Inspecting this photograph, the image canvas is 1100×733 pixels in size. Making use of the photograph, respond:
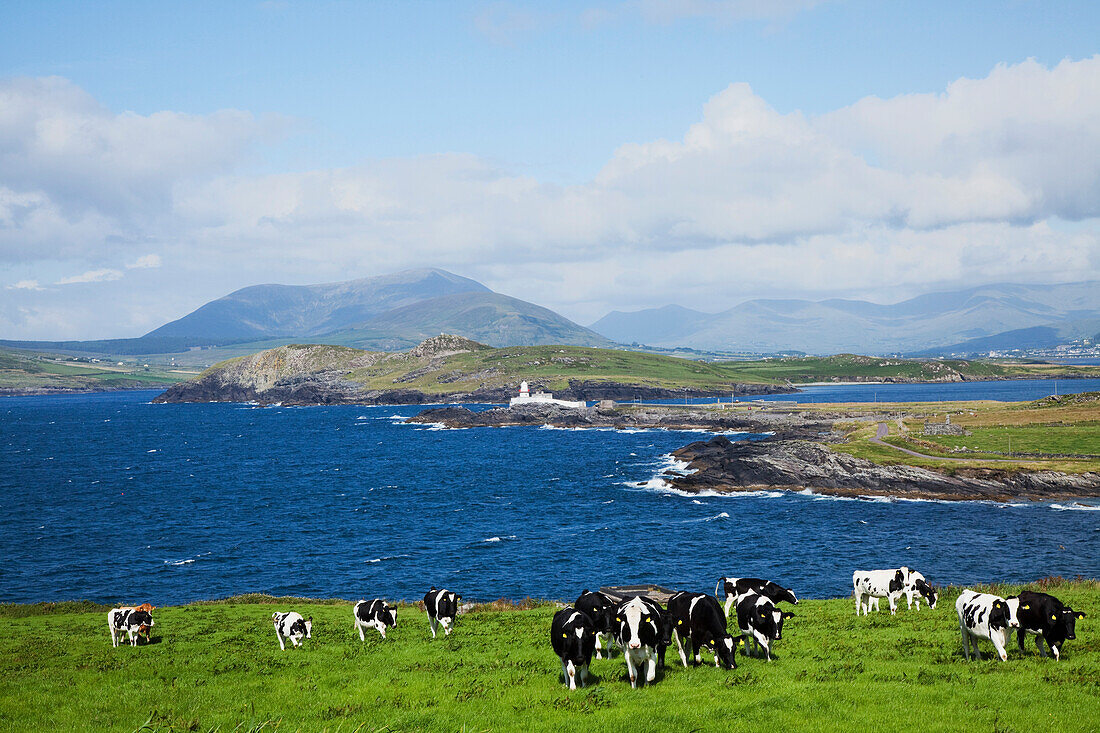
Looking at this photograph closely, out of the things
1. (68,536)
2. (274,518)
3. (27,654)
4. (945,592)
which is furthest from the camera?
(274,518)

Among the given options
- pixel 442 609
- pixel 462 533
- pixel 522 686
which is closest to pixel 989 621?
pixel 522 686

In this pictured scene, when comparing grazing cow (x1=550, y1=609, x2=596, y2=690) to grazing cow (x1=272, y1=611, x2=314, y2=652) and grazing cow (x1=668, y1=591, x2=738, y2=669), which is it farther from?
grazing cow (x1=272, y1=611, x2=314, y2=652)

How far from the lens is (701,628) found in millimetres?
21641

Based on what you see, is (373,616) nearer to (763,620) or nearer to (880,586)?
(763,620)

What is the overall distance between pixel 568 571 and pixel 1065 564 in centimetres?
3956

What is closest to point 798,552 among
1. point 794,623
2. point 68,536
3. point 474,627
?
point 794,623

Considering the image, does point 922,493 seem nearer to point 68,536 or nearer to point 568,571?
point 568,571

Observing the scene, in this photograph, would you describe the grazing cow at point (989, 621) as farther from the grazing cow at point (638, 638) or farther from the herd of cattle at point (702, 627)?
the grazing cow at point (638, 638)

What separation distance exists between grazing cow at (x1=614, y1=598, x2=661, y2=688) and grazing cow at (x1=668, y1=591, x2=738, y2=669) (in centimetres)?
157

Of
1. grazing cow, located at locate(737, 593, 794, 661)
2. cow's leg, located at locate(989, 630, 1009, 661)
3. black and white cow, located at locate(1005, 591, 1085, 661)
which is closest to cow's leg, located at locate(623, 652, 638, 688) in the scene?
grazing cow, located at locate(737, 593, 794, 661)

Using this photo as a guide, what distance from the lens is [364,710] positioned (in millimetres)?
18547

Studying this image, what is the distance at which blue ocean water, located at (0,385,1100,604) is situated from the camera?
5912 centimetres

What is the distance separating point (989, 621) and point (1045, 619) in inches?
58.0

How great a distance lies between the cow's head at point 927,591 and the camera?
31719 millimetres
